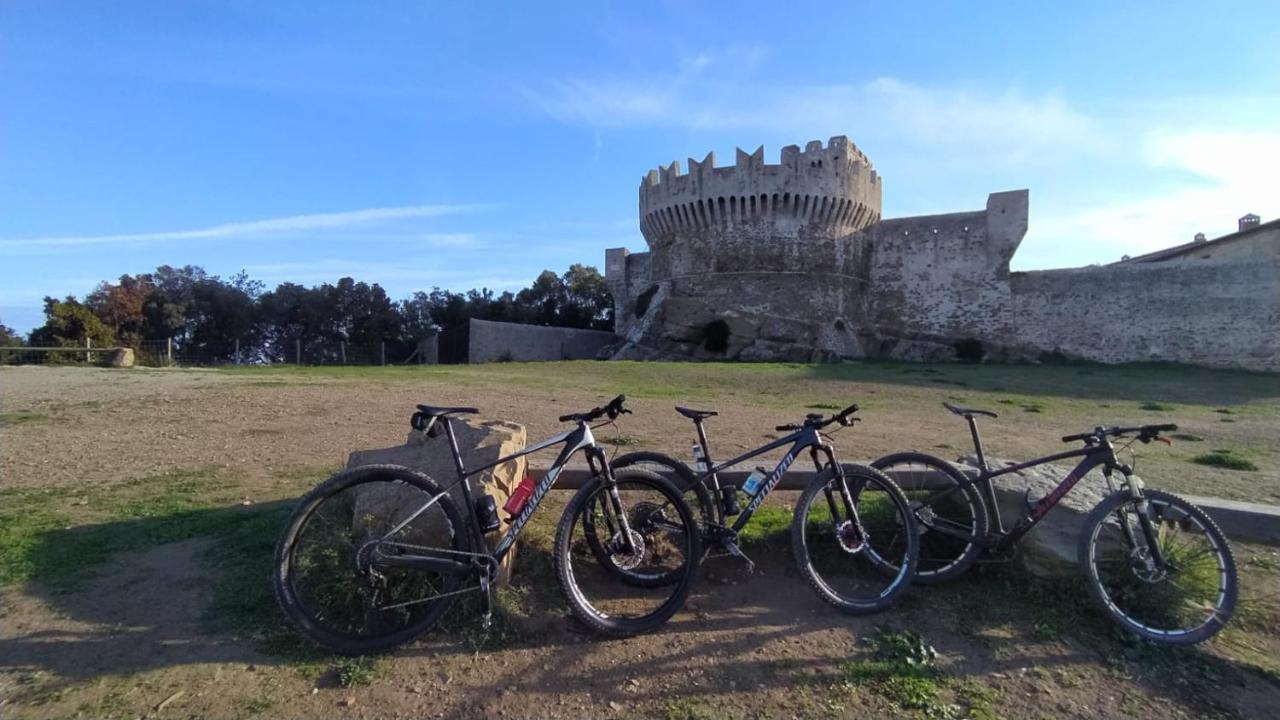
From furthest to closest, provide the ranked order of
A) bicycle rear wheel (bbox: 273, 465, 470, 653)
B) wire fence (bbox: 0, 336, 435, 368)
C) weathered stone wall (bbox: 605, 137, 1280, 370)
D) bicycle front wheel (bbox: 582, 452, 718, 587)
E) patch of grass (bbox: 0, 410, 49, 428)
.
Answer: weathered stone wall (bbox: 605, 137, 1280, 370) < wire fence (bbox: 0, 336, 435, 368) < patch of grass (bbox: 0, 410, 49, 428) < bicycle front wheel (bbox: 582, 452, 718, 587) < bicycle rear wheel (bbox: 273, 465, 470, 653)

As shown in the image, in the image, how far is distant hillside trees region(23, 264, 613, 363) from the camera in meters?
37.6

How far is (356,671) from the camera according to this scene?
2.75 metres

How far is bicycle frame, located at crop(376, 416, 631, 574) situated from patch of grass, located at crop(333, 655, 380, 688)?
43 centimetres

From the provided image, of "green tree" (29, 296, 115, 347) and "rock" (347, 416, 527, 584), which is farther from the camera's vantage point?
"green tree" (29, 296, 115, 347)

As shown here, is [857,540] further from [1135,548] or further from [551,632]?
[551,632]

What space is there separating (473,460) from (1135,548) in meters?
3.69

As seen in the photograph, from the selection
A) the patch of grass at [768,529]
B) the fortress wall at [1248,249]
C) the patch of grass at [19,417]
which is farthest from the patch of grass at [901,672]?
the fortress wall at [1248,249]

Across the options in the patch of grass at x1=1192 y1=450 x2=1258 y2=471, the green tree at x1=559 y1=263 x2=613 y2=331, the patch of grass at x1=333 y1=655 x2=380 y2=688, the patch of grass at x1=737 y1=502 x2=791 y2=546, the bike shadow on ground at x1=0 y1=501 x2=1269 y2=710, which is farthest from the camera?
the green tree at x1=559 y1=263 x2=613 y2=331

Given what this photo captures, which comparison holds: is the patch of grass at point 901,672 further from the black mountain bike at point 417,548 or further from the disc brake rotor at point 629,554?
the disc brake rotor at point 629,554

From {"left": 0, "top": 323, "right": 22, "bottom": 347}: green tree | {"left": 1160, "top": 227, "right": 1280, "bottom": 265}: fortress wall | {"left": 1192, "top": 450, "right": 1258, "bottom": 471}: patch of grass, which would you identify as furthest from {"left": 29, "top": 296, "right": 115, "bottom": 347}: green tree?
{"left": 1160, "top": 227, "right": 1280, "bottom": 265}: fortress wall

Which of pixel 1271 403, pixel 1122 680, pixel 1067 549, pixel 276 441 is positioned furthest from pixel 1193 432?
pixel 276 441

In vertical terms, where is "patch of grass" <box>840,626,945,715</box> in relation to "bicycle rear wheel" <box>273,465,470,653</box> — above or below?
below

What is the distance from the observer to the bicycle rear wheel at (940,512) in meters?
3.79

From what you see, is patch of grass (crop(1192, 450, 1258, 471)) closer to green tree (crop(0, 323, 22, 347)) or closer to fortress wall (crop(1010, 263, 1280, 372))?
fortress wall (crop(1010, 263, 1280, 372))
